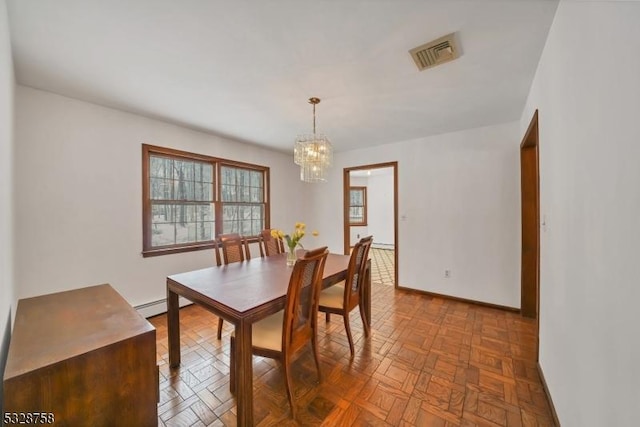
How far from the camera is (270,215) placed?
4566 millimetres

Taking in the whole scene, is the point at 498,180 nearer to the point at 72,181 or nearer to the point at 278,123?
the point at 278,123

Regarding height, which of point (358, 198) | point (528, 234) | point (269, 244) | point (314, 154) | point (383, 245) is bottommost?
point (383, 245)

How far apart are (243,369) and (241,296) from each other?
0.41 metres

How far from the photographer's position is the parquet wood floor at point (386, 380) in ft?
4.93

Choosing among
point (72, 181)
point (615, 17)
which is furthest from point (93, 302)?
point (615, 17)

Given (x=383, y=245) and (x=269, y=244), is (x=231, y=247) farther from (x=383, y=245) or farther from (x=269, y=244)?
(x=383, y=245)

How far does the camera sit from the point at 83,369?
40.1 inches

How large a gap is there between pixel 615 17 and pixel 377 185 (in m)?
7.33

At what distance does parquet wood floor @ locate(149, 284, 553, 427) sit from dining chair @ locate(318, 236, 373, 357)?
308 millimetres

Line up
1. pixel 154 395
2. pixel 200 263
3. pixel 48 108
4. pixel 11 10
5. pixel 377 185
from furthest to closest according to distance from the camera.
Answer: pixel 377 185
pixel 200 263
pixel 48 108
pixel 11 10
pixel 154 395

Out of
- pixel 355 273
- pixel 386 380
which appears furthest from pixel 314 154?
pixel 386 380

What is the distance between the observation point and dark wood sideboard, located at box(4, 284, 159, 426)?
36.3 inches

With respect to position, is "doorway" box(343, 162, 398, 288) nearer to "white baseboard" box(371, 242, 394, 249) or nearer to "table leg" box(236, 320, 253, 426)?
"white baseboard" box(371, 242, 394, 249)

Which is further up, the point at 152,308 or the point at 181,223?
the point at 181,223
